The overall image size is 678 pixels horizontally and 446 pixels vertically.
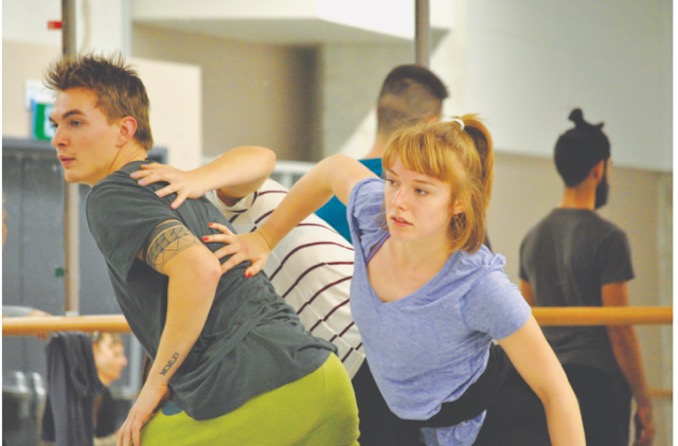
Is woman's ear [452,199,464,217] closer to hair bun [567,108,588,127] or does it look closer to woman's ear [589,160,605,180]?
woman's ear [589,160,605,180]

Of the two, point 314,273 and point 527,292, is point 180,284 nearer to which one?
point 314,273

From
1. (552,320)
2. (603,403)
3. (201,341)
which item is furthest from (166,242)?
(603,403)

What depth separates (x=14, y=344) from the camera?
375cm

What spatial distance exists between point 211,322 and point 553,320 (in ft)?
3.13

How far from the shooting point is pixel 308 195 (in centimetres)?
177

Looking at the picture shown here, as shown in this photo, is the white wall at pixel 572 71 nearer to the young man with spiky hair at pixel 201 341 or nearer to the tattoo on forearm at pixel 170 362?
the young man with spiky hair at pixel 201 341

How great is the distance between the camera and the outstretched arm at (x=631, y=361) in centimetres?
280

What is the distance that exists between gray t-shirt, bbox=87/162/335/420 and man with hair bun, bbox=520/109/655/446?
1209mm

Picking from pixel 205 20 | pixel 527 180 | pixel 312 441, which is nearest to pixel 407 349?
pixel 312 441

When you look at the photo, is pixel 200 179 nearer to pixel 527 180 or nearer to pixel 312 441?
pixel 312 441

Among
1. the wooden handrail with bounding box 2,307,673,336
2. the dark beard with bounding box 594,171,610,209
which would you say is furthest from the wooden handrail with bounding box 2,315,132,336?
the dark beard with bounding box 594,171,610,209

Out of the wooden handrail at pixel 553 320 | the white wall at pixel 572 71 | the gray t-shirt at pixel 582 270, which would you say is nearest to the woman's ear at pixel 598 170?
the gray t-shirt at pixel 582 270

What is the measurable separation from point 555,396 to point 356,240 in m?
0.39

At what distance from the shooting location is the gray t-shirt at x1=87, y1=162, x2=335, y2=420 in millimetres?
1565
